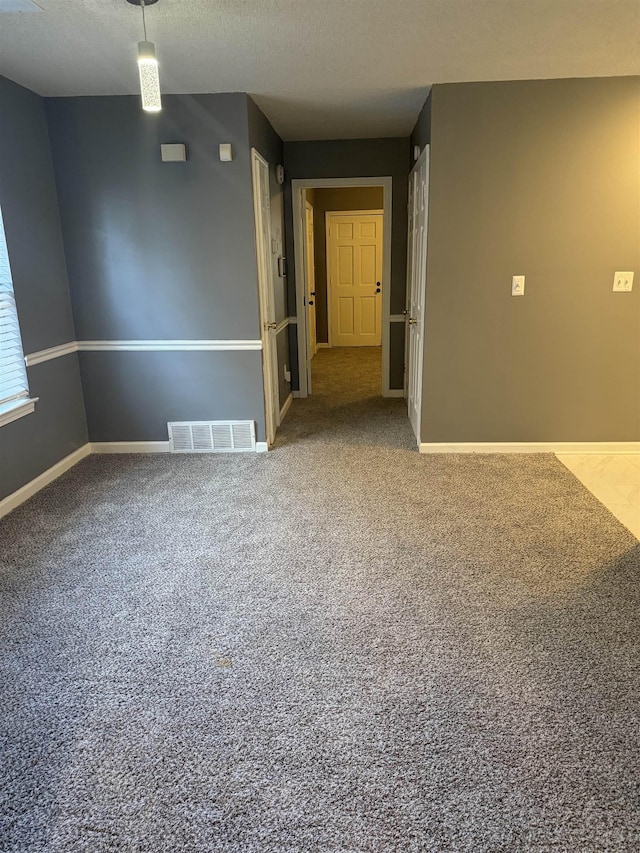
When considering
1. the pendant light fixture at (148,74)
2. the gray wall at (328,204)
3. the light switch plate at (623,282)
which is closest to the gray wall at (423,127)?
the light switch plate at (623,282)

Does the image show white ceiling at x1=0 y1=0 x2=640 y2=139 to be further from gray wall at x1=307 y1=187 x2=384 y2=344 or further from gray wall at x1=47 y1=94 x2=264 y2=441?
gray wall at x1=307 y1=187 x2=384 y2=344

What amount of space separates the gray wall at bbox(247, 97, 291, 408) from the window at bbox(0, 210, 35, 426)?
1790 millimetres

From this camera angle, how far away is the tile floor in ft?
10.1

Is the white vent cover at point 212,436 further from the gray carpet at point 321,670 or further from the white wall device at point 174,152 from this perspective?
the white wall device at point 174,152

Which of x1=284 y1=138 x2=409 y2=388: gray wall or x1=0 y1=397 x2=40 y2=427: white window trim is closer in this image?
x1=0 y1=397 x2=40 y2=427: white window trim

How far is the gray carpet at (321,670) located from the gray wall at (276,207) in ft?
6.86

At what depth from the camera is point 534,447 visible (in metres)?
4.00

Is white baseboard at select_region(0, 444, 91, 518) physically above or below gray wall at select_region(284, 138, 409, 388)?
below

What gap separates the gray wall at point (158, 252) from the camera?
358 cm

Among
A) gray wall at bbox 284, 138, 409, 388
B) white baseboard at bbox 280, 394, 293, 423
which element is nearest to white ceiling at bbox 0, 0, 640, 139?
gray wall at bbox 284, 138, 409, 388

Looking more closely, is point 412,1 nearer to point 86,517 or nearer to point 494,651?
point 494,651

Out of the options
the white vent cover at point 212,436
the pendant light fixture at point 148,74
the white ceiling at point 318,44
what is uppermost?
the white ceiling at point 318,44

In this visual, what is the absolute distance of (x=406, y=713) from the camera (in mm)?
1729

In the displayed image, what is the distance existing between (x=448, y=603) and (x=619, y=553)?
977 mm
